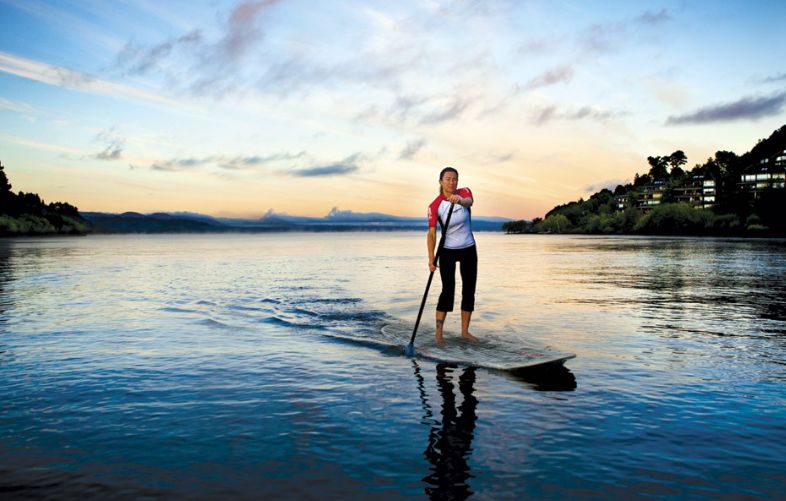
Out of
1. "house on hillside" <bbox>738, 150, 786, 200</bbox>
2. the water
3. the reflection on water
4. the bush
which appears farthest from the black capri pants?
"house on hillside" <bbox>738, 150, 786, 200</bbox>

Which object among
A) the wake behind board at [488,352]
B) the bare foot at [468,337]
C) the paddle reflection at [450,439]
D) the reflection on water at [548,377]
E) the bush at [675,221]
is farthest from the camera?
the bush at [675,221]

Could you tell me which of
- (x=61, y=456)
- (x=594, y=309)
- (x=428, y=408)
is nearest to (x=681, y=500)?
(x=428, y=408)

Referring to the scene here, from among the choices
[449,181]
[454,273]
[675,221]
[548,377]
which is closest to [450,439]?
[548,377]

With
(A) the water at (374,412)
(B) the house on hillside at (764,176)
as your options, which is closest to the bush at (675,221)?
(B) the house on hillside at (764,176)

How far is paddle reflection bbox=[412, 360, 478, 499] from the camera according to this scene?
456cm

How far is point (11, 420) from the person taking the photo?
6227 millimetres

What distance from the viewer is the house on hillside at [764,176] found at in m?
162

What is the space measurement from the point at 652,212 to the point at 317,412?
627 ft

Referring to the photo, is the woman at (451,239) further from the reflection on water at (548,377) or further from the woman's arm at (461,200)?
the reflection on water at (548,377)

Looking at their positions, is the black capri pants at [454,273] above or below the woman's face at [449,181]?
below

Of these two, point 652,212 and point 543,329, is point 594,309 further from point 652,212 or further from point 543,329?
point 652,212

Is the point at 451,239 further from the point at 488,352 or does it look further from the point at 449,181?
the point at 488,352

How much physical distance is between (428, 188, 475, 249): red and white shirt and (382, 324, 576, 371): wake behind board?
5.79 ft

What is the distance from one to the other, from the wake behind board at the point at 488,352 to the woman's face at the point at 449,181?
A: 2.72m
